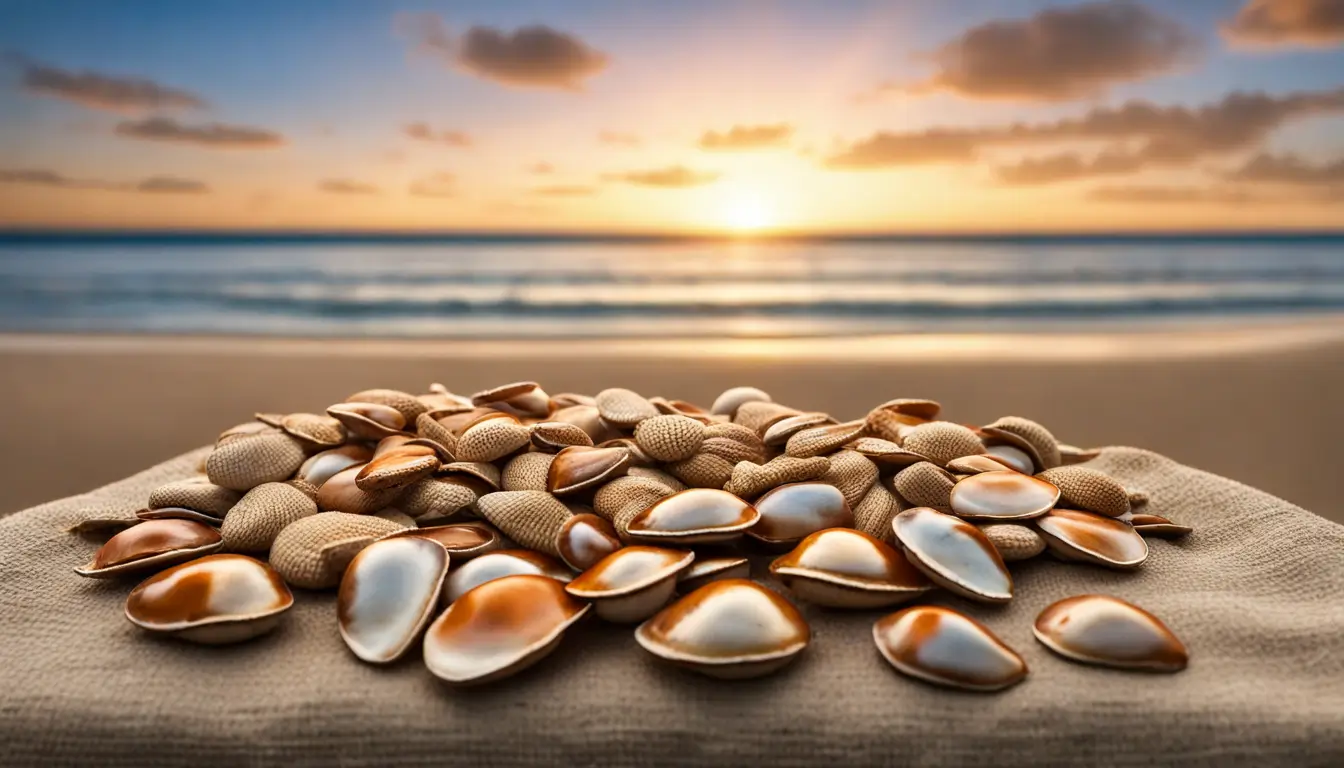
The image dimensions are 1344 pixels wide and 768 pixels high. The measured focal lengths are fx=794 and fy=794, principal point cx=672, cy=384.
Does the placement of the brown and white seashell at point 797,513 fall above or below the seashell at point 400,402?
below

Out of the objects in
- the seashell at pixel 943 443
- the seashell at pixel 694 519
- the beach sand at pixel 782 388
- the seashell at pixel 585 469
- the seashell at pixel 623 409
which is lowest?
the beach sand at pixel 782 388

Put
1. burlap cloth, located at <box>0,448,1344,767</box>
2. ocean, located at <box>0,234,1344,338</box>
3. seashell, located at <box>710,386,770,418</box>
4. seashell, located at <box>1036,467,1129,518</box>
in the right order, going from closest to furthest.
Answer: burlap cloth, located at <box>0,448,1344,767</box> → seashell, located at <box>1036,467,1129,518</box> → seashell, located at <box>710,386,770,418</box> → ocean, located at <box>0,234,1344,338</box>

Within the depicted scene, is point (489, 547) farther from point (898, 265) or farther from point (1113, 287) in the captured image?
point (898, 265)

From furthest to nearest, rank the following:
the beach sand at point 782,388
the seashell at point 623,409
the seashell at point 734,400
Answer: the beach sand at point 782,388 < the seashell at point 734,400 < the seashell at point 623,409

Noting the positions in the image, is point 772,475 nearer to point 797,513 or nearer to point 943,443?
point 797,513

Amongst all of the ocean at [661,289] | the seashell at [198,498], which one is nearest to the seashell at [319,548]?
the seashell at [198,498]

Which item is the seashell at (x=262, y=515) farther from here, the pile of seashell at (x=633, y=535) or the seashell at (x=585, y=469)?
the seashell at (x=585, y=469)

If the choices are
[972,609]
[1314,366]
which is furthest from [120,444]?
[1314,366]

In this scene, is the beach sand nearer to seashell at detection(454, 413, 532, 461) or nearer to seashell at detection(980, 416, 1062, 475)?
seashell at detection(980, 416, 1062, 475)

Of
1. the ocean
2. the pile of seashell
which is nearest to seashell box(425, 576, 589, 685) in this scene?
the pile of seashell
